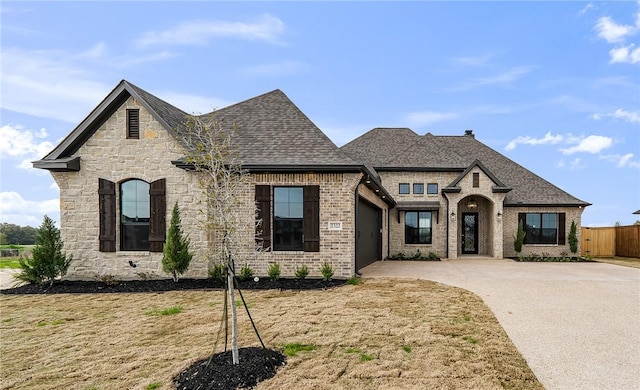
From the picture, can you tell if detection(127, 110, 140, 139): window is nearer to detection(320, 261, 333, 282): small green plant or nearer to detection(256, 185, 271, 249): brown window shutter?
detection(256, 185, 271, 249): brown window shutter

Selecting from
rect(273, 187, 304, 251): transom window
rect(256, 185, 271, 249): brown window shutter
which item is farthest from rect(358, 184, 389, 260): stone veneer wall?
rect(256, 185, 271, 249): brown window shutter

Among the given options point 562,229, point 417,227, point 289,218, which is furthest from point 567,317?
point 562,229

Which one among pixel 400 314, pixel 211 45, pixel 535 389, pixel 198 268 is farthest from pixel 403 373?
pixel 211 45

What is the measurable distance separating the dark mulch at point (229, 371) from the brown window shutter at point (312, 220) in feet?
19.2

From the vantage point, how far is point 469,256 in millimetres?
18750

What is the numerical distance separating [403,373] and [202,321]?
12.6 feet

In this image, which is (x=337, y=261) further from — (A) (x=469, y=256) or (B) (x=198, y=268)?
(A) (x=469, y=256)

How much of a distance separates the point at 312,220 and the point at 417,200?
1041cm

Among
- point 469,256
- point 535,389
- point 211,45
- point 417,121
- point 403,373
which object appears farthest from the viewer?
point 417,121

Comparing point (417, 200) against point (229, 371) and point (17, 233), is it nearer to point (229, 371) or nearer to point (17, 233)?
point (229, 371)

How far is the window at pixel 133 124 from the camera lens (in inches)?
415

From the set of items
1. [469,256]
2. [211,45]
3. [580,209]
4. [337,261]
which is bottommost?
[469,256]

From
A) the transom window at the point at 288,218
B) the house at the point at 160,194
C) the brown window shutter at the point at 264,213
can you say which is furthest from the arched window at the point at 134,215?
the transom window at the point at 288,218

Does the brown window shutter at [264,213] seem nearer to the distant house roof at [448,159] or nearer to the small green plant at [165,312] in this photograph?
the small green plant at [165,312]
